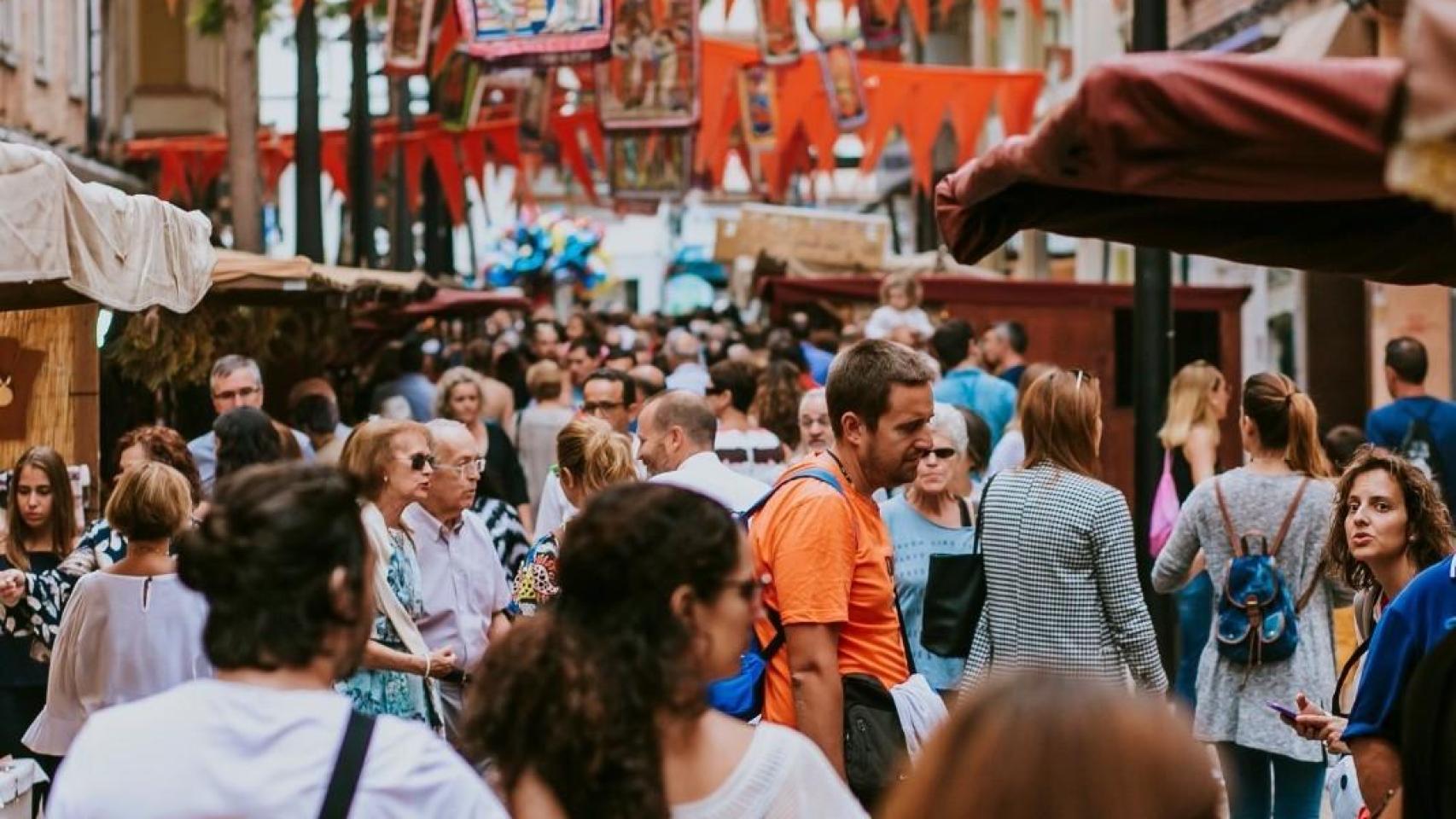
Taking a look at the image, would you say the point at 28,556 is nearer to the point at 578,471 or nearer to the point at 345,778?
the point at 578,471

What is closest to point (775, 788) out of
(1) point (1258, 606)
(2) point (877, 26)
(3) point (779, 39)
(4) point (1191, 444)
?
(1) point (1258, 606)

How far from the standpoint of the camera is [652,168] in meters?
37.3

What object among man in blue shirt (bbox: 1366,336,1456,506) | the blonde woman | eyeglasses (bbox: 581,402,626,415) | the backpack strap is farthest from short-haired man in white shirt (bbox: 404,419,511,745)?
man in blue shirt (bbox: 1366,336,1456,506)

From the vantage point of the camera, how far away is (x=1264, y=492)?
8805 mm

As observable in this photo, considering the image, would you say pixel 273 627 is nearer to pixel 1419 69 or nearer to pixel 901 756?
pixel 1419 69

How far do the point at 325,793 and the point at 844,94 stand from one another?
91.4 ft

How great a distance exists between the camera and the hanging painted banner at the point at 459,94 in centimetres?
3197

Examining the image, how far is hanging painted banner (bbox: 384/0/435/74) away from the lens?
996 inches

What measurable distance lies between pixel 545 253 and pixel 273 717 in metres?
56.6

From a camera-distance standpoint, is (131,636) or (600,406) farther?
(600,406)

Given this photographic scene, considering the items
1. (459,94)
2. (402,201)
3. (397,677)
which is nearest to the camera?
(397,677)

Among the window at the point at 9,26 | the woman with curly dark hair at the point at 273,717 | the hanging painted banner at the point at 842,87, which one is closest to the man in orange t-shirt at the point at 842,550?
the woman with curly dark hair at the point at 273,717

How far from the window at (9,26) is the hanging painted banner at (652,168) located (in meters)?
12.2

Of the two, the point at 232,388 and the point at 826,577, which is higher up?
the point at 232,388
